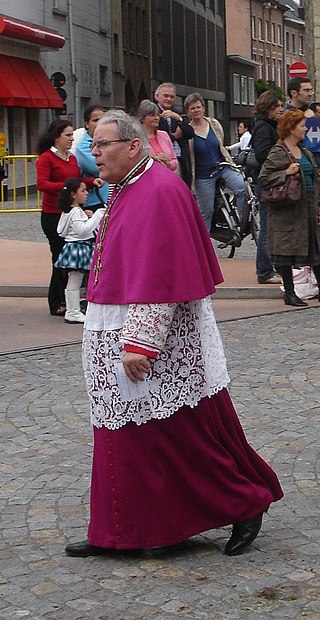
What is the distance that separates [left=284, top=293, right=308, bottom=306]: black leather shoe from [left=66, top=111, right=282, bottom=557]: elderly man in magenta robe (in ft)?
22.9

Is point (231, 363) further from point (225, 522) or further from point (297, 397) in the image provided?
point (225, 522)

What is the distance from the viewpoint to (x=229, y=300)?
1262cm

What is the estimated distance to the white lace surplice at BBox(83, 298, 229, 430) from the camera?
4879 millimetres

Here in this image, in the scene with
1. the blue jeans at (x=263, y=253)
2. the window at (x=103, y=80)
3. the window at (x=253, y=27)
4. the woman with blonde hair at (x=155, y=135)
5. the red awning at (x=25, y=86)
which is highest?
the window at (x=253, y=27)

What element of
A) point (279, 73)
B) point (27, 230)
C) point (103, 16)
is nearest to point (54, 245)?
point (27, 230)

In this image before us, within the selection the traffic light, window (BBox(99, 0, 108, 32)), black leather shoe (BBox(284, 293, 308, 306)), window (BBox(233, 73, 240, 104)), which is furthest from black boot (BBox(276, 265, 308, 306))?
window (BBox(233, 73, 240, 104))

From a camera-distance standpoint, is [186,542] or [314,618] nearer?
[314,618]

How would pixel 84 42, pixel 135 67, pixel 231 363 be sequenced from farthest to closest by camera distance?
pixel 135 67
pixel 84 42
pixel 231 363

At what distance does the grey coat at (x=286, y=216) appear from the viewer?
1148 centimetres

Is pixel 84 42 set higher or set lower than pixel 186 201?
higher

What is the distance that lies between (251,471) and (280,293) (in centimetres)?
772

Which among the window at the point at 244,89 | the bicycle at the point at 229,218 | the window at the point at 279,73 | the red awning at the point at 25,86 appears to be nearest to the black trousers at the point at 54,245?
the bicycle at the point at 229,218

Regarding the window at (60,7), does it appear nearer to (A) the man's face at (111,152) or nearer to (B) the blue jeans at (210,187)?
(B) the blue jeans at (210,187)

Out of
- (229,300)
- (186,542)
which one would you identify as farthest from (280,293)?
(186,542)
